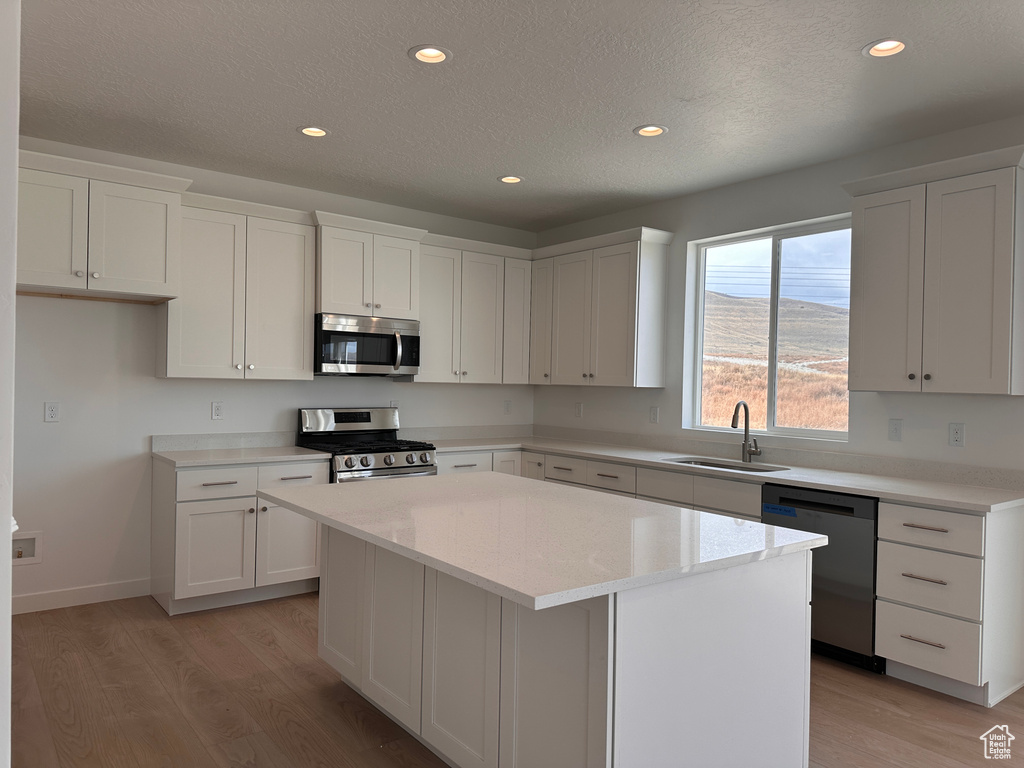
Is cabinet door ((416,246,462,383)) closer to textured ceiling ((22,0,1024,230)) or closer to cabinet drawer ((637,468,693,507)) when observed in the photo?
textured ceiling ((22,0,1024,230))

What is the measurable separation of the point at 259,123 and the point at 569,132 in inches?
59.7

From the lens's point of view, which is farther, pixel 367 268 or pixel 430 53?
pixel 367 268

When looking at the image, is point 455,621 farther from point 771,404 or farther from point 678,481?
point 771,404

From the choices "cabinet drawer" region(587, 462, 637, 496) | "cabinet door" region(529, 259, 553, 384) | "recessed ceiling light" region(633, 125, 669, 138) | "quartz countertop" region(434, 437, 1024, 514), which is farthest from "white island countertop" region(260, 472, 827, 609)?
"cabinet door" region(529, 259, 553, 384)

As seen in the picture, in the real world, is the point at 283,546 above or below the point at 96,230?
below

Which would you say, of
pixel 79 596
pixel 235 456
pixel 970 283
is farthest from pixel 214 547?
pixel 970 283

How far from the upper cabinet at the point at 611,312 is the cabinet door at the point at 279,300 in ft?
5.95

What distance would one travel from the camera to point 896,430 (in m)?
3.57

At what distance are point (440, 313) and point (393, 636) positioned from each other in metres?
2.93

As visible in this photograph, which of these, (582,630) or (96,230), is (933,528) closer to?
(582,630)

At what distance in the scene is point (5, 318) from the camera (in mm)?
947

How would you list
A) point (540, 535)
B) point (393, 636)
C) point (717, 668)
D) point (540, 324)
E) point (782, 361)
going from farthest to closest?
1. point (540, 324)
2. point (782, 361)
3. point (393, 636)
4. point (540, 535)
5. point (717, 668)

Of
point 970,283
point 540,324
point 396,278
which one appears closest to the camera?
point 970,283

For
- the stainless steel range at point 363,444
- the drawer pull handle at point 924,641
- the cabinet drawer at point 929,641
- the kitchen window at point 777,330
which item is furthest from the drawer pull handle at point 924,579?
the stainless steel range at point 363,444
